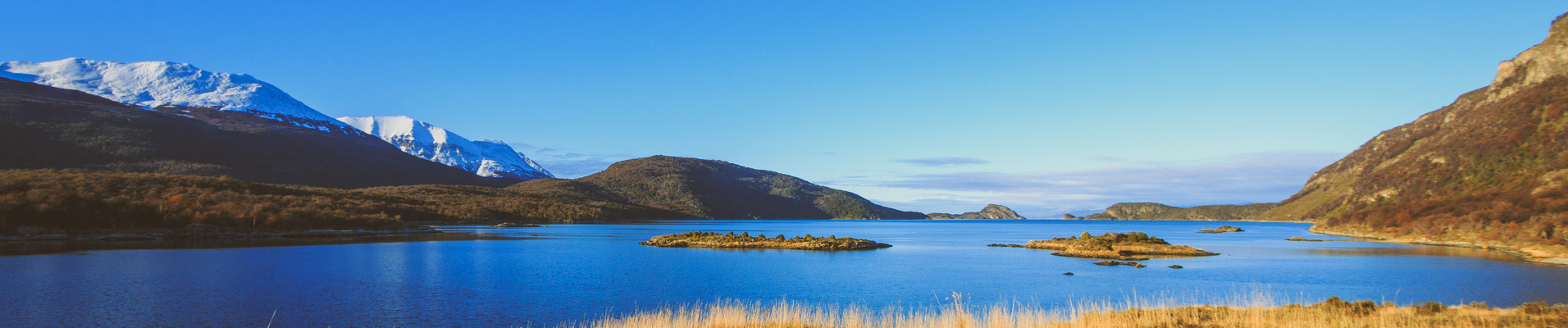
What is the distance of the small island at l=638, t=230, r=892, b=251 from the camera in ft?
192

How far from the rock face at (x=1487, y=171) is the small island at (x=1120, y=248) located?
62.7ft

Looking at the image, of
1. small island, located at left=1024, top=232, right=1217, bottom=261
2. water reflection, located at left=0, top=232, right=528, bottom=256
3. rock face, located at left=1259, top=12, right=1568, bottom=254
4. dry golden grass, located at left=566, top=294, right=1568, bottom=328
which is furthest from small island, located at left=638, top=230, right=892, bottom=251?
rock face, located at left=1259, top=12, right=1568, bottom=254

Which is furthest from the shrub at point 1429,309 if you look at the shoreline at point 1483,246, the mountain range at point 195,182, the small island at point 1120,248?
the mountain range at point 195,182

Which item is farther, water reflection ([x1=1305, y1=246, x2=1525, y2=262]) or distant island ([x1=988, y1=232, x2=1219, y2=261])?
distant island ([x1=988, y1=232, x2=1219, y2=261])

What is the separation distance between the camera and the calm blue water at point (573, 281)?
20.3m

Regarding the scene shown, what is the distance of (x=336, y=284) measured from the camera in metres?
26.5

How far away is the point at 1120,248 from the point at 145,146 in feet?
509

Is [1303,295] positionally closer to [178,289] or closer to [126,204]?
[178,289]

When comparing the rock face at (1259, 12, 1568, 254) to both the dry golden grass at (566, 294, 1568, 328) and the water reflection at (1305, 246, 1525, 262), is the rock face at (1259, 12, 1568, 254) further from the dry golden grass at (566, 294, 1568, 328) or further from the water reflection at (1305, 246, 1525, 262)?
the dry golden grass at (566, 294, 1568, 328)

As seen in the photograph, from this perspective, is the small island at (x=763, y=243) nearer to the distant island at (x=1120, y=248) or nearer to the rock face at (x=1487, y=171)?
the distant island at (x=1120, y=248)

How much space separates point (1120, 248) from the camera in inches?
2042

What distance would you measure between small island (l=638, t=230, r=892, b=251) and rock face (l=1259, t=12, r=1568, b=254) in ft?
137

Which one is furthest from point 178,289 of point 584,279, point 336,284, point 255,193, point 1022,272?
point 255,193

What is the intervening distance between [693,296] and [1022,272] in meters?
18.3
